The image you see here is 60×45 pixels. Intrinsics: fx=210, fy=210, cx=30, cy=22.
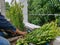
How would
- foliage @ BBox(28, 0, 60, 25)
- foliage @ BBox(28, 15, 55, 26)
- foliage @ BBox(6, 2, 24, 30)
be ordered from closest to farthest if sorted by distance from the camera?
foliage @ BBox(6, 2, 24, 30) → foliage @ BBox(28, 15, 55, 26) → foliage @ BBox(28, 0, 60, 25)

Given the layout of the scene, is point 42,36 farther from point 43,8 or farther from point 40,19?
point 43,8

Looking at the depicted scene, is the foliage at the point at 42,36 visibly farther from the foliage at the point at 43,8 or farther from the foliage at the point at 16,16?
the foliage at the point at 43,8

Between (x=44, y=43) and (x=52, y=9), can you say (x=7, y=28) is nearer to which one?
(x=44, y=43)

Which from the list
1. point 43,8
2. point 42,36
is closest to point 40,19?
point 43,8

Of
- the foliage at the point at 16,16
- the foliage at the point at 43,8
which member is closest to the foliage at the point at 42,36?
the foliage at the point at 16,16

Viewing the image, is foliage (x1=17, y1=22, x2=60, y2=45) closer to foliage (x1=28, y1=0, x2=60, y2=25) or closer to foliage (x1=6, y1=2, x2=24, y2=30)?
foliage (x1=6, y1=2, x2=24, y2=30)

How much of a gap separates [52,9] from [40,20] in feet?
2.56

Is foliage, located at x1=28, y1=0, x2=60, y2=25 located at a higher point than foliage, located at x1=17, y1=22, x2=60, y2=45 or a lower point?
lower

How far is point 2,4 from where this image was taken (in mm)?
4094

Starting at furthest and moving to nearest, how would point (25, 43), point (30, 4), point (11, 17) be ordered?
point (30, 4), point (11, 17), point (25, 43)

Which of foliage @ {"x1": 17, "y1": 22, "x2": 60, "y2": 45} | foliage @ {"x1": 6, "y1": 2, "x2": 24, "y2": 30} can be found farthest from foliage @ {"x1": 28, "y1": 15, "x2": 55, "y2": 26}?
foliage @ {"x1": 17, "y1": 22, "x2": 60, "y2": 45}

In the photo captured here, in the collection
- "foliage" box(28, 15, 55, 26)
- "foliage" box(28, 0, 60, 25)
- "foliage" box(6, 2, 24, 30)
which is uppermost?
"foliage" box(6, 2, 24, 30)

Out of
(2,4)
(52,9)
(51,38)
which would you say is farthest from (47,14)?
(51,38)

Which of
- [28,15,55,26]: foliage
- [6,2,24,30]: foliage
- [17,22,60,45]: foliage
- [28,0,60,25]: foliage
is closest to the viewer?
[17,22,60,45]: foliage
